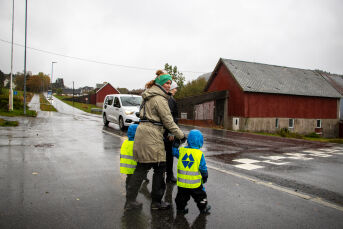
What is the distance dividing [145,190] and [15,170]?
3.03 metres

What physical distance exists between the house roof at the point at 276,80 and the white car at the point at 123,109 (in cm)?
1434

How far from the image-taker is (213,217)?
3.43 meters

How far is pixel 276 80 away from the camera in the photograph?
94.1 feet

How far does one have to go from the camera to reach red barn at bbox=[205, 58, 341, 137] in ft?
83.6

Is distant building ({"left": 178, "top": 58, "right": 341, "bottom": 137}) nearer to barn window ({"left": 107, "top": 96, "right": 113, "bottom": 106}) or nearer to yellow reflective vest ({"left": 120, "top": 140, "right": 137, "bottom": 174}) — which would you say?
barn window ({"left": 107, "top": 96, "right": 113, "bottom": 106})

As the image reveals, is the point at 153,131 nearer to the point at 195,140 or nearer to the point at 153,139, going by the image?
the point at 153,139

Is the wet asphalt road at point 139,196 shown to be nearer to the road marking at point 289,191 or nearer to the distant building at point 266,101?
the road marking at point 289,191

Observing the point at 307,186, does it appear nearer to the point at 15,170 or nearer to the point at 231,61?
the point at 15,170

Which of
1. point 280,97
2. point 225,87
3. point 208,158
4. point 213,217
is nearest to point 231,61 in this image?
point 225,87

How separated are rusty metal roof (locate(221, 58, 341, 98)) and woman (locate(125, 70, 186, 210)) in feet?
73.6

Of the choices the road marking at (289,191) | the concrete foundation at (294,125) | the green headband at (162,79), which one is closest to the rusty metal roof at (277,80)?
the concrete foundation at (294,125)

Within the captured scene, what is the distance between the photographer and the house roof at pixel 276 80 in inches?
1038

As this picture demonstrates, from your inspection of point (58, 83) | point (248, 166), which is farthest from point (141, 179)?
point (58, 83)

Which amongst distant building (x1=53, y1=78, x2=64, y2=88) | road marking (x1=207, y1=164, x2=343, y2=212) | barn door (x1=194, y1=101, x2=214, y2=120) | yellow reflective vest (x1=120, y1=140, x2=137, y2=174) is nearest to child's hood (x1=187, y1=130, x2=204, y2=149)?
yellow reflective vest (x1=120, y1=140, x2=137, y2=174)
